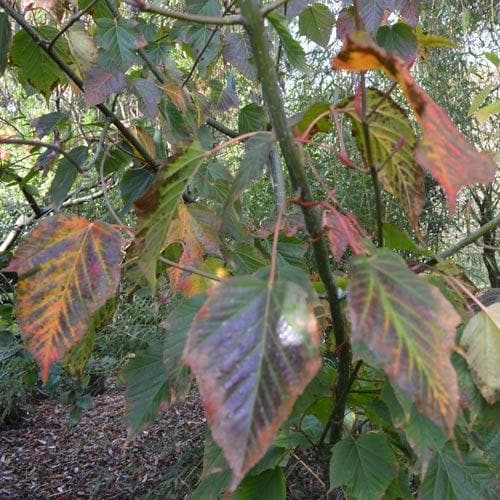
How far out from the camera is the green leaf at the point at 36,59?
98 centimetres

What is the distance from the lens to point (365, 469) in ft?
1.98

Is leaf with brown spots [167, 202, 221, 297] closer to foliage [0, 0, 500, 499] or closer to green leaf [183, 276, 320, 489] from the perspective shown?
foliage [0, 0, 500, 499]

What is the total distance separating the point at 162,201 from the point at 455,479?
17.4 inches

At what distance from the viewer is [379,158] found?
20.1 inches

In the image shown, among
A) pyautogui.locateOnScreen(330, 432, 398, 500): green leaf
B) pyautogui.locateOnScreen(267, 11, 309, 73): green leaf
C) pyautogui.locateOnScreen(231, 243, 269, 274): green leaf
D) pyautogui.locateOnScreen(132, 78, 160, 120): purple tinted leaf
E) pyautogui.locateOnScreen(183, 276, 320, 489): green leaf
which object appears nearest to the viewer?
pyautogui.locateOnScreen(183, 276, 320, 489): green leaf

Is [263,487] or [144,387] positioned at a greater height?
[144,387]

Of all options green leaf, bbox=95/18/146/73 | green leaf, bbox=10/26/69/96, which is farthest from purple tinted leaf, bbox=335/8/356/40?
green leaf, bbox=10/26/69/96

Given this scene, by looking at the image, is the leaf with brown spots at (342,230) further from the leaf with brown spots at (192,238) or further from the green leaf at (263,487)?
the green leaf at (263,487)

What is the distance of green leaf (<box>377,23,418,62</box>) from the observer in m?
0.86

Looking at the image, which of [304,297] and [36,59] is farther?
[36,59]

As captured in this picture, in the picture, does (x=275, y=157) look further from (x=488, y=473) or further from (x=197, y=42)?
(x=488, y=473)

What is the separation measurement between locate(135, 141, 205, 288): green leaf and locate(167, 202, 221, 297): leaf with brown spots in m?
0.14

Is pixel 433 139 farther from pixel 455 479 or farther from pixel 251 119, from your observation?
pixel 251 119

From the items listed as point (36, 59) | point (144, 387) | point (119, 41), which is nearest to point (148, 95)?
point (119, 41)
